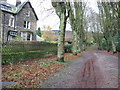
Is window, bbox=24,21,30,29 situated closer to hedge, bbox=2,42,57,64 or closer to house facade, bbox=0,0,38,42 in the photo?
house facade, bbox=0,0,38,42

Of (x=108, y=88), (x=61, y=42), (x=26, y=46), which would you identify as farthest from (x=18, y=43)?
(x=108, y=88)

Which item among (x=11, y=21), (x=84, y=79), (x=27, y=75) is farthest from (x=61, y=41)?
(x=11, y=21)

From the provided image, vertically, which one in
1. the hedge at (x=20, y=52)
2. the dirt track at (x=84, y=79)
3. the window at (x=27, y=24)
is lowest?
the dirt track at (x=84, y=79)

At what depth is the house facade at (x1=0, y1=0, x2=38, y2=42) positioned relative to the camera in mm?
28750

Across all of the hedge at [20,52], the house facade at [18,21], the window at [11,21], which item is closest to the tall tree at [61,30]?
the hedge at [20,52]

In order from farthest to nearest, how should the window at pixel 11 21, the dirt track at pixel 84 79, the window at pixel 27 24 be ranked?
the window at pixel 27 24, the window at pixel 11 21, the dirt track at pixel 84 79

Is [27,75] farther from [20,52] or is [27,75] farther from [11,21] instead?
[11,21]

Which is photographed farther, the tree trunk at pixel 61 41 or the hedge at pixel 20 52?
the tree trunk at pixel 61 41

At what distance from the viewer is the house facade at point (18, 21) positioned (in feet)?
94.3

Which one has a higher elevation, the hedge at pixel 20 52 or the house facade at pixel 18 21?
the house facade at pixel 18 21

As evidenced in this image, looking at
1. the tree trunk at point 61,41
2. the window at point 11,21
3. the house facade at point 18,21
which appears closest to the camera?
the tree trunk at point 61,41

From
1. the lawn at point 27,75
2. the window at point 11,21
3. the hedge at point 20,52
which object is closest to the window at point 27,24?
the window at point 11,21

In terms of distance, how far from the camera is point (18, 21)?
31.9m

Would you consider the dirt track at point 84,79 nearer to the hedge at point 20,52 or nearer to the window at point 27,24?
the hedge at point 20,52
